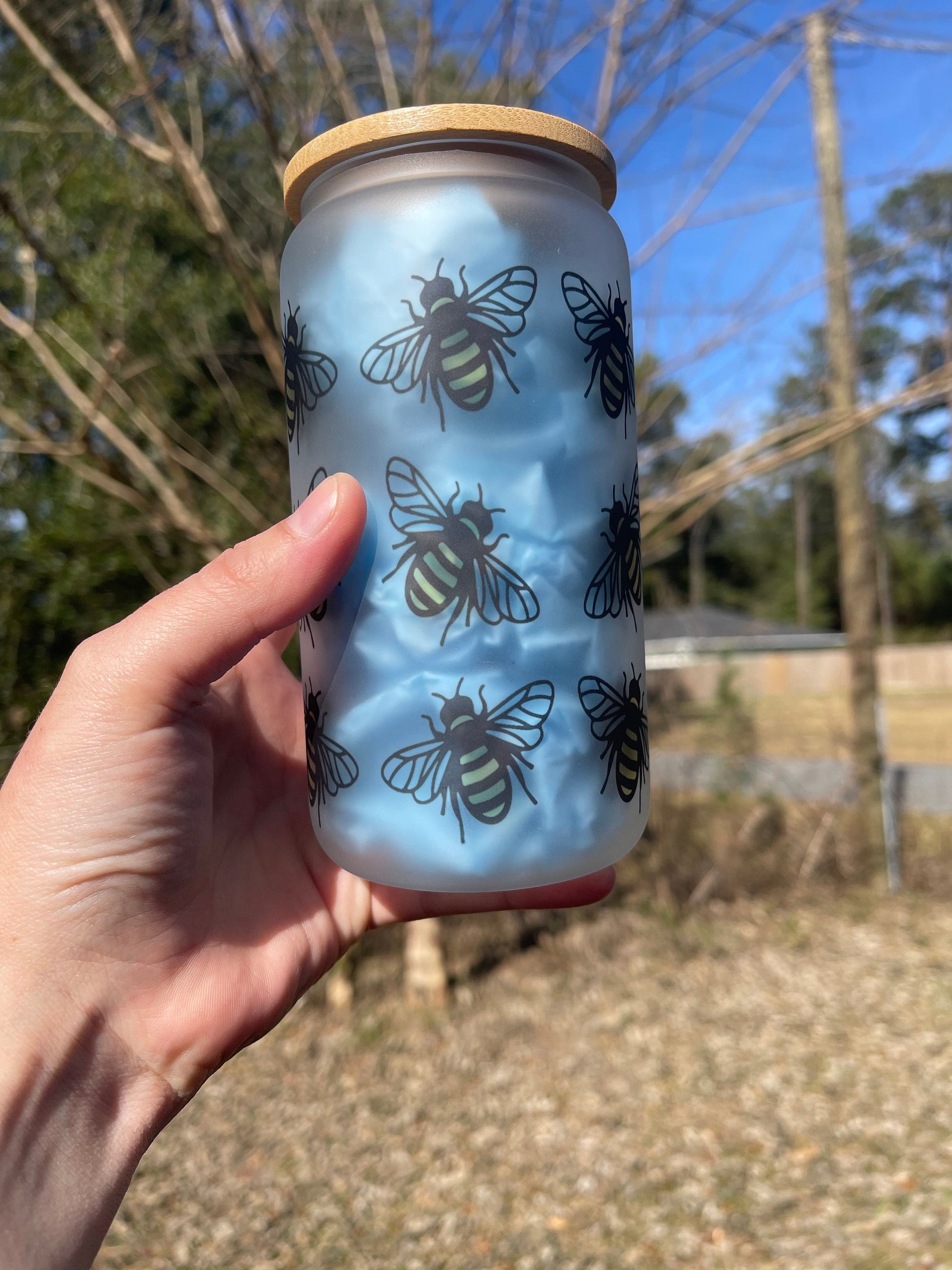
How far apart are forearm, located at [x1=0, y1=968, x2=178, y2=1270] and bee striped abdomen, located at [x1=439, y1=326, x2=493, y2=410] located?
922 mm

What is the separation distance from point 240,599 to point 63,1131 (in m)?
0.70

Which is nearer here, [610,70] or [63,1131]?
[63,1131]

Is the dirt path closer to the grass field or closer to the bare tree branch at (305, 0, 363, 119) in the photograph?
the grass field

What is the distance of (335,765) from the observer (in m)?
1.13

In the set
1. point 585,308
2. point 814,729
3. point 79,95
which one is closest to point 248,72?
point 79,95

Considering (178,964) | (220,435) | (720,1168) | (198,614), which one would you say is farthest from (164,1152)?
(220,435)

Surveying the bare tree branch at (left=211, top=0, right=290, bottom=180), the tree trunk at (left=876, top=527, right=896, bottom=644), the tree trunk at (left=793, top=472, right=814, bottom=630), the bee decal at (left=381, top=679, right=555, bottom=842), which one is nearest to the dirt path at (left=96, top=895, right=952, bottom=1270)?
the bee decal at (left=381, top=679, right=555, bottom=842)

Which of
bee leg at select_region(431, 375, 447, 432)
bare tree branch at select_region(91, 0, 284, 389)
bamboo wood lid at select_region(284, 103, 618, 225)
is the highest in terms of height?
bare tree branch at select_region(91, 0, 284, 389)

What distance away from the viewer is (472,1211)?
285 centimetres

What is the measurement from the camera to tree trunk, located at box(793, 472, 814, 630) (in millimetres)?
28859

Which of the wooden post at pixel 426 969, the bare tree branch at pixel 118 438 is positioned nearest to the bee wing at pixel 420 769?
the bare tree branch at pixel 118 438

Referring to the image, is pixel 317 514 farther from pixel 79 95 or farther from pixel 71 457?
pixel 71 457

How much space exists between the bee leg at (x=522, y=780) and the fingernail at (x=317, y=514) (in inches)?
14.5

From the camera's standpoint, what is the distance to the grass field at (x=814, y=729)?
5.97m
